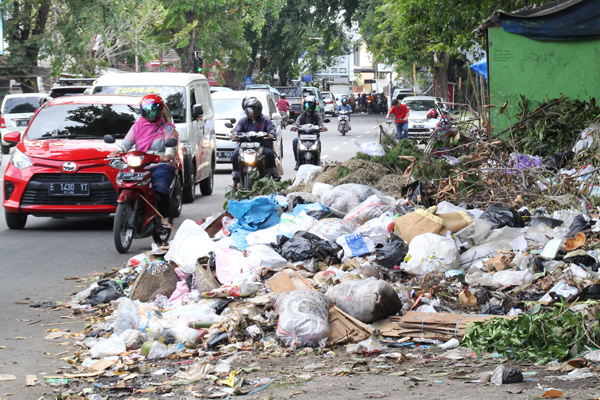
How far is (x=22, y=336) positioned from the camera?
6.24 m

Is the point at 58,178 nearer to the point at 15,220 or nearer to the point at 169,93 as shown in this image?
the point at 15,220

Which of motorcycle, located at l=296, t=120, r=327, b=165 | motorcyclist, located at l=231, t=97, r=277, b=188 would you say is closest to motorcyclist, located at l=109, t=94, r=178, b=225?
motorcyclist, located at l=231, t=97, r=277, b=188

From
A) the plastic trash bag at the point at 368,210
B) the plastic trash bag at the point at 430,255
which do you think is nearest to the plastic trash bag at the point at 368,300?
the plastic trash bag at the point at 430,255

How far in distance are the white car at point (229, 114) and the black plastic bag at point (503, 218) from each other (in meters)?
11.2

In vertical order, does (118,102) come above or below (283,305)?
above

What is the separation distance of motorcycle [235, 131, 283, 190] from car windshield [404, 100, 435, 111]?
1966cm

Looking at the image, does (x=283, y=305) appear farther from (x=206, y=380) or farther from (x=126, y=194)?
(x=126, y=194)

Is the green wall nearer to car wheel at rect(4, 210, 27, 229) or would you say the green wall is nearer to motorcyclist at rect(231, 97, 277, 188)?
motorcyclist at rect(231, 97, 277, 188)

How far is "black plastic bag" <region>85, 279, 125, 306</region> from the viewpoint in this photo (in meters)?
7.23

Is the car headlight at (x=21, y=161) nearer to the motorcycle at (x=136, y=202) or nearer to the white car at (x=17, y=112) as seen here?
the motorcycle at (x=136, y=202)

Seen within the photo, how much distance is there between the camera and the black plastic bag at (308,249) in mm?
7480

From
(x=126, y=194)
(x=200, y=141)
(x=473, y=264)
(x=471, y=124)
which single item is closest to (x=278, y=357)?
(x=473, y=264)

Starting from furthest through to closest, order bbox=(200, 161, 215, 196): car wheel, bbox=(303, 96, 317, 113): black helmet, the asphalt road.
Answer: bbox=(303, 96, 317, 113): black helmet
bbox=(200, 161, 215, 196): car wheel
the asphalt road

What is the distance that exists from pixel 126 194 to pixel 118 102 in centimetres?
324
